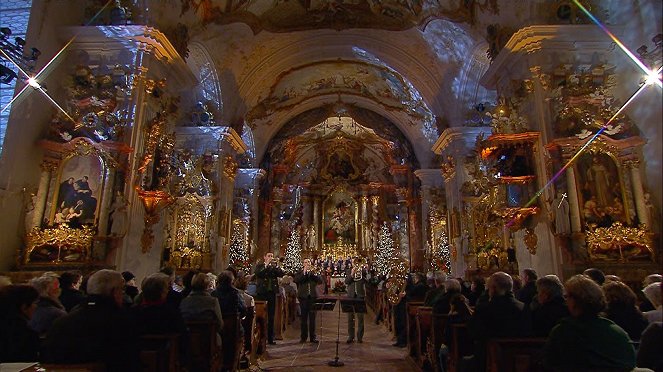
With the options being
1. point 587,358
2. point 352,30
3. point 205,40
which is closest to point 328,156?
point 352,30

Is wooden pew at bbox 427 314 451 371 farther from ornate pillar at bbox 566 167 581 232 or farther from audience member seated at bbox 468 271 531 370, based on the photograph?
ornate pillar at bbox 566 167 581 232

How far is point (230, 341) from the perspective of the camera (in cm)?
445

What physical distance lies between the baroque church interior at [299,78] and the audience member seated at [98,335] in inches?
96.9

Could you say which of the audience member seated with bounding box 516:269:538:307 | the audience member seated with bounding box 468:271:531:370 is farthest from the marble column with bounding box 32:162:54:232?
the audience member seated with bounding box 516:269:538:307

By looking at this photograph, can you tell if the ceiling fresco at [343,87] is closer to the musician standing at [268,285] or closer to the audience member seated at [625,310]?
the musician standing at [268,285]

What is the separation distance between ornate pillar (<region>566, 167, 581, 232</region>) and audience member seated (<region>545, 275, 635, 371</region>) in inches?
163

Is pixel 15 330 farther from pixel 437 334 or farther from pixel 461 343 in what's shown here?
pixel 437 334

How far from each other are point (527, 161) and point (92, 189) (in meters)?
6.32

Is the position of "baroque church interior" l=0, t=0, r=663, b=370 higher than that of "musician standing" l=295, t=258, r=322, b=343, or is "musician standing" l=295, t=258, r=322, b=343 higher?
"baroque church interior" l=0, t=0, r=663, b=370

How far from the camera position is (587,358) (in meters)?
1.95

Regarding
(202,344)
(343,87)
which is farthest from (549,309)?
(343,87)

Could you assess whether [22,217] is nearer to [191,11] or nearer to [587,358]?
[191,11]

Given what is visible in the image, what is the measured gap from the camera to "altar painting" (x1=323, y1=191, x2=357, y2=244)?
61.9ft

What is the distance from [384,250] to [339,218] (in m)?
3.00
